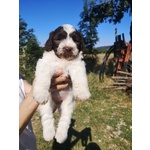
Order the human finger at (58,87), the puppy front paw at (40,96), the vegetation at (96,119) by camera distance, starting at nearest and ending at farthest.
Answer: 1. the puppy front paw at (40,96)
2. the human finger at (58,87)
3. the vegetation at (96,119)

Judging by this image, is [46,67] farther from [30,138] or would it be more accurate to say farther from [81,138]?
[81,138]

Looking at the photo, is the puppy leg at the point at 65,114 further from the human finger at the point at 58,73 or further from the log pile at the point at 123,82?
the log pile at the point at 123,82

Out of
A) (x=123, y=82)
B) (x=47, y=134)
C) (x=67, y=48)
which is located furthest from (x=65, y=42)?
(x=123, y=82)

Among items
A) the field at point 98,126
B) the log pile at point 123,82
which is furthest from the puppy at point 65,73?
the log pile at point 123,82

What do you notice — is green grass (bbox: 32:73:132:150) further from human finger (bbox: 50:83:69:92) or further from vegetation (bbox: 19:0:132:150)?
human finger (bbox: 50:83:69:92)

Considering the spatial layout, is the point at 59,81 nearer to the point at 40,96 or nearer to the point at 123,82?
the point at 40,96
